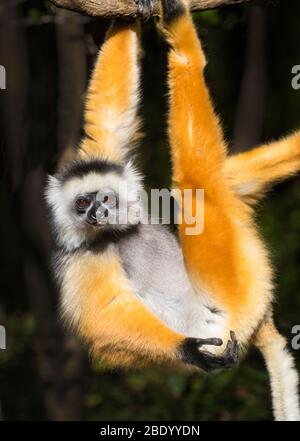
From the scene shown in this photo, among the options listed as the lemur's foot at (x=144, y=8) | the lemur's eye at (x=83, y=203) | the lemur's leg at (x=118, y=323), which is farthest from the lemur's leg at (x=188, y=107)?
the lemur's leg at (x=118, y=323)

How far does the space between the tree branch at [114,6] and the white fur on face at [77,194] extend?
3.75ft

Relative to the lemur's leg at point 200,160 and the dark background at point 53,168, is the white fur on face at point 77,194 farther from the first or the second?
the dark background at point 53,168

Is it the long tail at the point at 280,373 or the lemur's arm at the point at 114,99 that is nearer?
the long tail at the point at 280,373

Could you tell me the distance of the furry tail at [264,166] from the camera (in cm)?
676

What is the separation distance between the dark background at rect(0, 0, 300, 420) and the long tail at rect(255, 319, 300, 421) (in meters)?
1.41

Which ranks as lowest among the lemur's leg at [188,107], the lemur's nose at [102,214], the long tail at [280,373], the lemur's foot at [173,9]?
the long tail at [280,373]

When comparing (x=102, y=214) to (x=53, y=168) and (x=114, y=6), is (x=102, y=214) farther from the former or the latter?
(x=53, y=168)

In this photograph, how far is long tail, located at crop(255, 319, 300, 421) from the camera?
6625mm

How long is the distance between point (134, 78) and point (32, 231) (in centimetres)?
359

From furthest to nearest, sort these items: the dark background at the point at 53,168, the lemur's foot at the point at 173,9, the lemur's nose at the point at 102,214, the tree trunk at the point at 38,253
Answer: the tree trunk at the point at 38,253, the dark background at the point at 53,168, the lemur's nose at the point at 102,214, the lemur's foot at the point at 173,9

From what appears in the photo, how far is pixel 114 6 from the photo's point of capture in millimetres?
6336

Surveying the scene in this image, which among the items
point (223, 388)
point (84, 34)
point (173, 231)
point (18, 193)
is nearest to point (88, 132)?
point (173, 231)

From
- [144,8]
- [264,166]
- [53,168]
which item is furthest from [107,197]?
[53,168]

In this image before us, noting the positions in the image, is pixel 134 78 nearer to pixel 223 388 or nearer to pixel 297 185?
pixel 223 388
